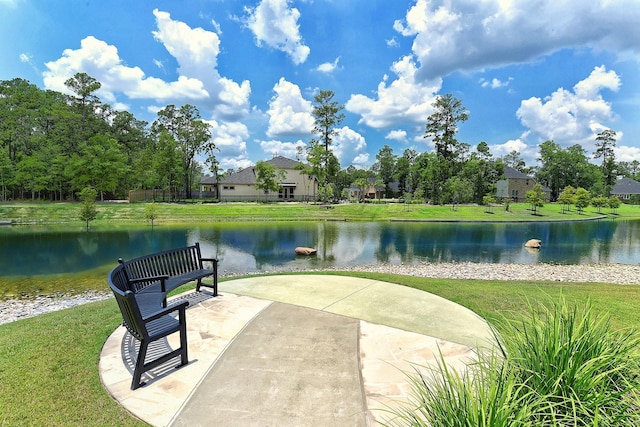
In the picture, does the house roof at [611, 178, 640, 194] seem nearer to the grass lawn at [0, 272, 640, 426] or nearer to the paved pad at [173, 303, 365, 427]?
the grass lawn at [0, 272, 640, 426]

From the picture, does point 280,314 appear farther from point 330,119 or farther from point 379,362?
point 330,119

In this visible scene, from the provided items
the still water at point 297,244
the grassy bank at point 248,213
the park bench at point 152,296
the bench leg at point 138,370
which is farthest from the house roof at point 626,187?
the bench leg at point 138,370

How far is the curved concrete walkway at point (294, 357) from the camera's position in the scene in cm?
283

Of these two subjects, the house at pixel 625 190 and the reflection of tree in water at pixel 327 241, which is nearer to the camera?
the reflection of tree in water at pixel 327 241

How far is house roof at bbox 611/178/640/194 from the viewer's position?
6267 cm

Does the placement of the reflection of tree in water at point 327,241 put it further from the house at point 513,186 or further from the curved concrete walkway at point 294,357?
the house at point 513,186

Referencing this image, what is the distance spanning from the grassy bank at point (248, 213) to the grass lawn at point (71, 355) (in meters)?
27.9

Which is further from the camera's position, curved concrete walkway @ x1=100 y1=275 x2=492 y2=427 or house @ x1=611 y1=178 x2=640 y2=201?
house @ x1=611 y1=178 x2=640 y2=201

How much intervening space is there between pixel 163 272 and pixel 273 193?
4650 cm

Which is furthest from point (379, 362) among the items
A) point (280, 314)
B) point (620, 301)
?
point (620, 301)

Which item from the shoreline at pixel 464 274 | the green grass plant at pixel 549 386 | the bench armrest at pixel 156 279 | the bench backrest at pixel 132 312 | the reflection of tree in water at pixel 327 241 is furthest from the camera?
the reflection of tree in water at pixel 327 241

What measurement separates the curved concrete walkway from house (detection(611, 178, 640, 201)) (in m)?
80.5

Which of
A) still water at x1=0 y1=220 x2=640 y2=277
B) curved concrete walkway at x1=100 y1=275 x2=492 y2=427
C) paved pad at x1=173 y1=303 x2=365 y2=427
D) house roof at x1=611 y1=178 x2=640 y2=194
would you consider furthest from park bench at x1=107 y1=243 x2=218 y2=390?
house roof at x1=611 y1=178 x2=640 y2=194

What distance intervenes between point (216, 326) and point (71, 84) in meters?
57.9
